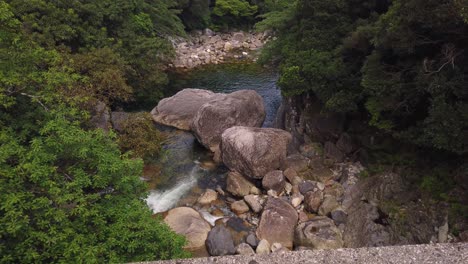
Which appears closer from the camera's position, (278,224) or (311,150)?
(278,224)

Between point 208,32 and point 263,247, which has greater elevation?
point 208,32

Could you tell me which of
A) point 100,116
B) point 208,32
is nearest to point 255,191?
point 100,116

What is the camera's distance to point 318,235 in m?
11.3

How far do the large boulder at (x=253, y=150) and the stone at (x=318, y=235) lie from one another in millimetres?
3216

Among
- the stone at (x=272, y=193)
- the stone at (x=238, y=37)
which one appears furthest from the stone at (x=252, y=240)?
the stone at (x=238, y=37)

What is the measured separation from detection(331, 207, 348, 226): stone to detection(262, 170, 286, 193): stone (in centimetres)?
237

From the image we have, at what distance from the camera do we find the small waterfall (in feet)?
43.2

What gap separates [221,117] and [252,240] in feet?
23.8

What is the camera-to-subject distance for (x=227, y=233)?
1134 cm

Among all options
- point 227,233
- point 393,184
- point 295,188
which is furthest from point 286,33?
point 227,233

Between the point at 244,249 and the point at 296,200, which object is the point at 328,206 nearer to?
the point at 296,200

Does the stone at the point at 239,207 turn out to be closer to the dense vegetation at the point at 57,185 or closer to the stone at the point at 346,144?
the dense vegetation at the point at 57,185

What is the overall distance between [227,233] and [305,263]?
6865 mm

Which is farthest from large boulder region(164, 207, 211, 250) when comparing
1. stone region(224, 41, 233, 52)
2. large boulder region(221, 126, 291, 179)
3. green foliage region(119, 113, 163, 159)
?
stone region(224, 41, 233, 52)
